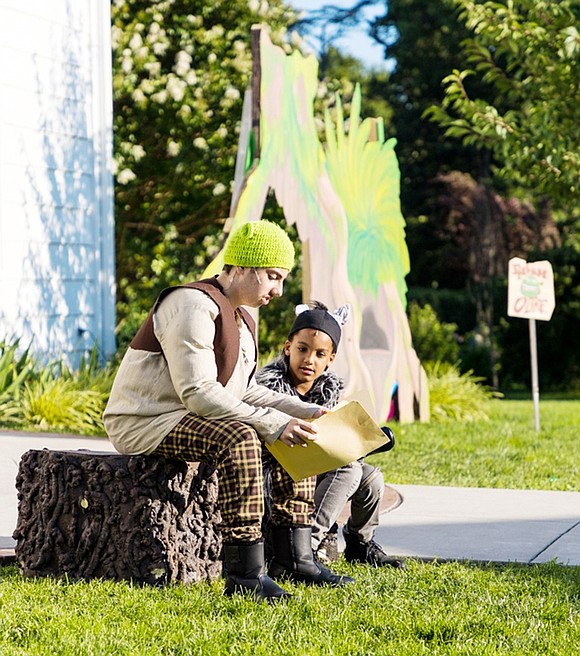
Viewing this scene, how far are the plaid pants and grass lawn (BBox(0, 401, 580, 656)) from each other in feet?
0.97

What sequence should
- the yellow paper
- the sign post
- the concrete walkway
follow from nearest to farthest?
the yellow paper, the concrete walkway, the sign post

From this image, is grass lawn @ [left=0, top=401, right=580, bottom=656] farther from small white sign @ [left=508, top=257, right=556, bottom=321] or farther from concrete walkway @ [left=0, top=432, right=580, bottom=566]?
small white sign @ [left=508, top=257, right=556, bottom=321]

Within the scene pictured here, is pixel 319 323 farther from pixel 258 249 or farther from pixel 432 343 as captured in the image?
pixel 432 343

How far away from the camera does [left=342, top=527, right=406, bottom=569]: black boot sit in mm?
5191

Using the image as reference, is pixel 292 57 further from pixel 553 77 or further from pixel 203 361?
pixel 203 361

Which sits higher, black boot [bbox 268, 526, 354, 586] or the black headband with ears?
the black headband with ears

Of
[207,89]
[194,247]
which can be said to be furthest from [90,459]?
[194,247]

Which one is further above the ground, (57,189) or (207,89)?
(207,89)

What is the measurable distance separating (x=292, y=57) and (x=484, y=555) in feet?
21.8

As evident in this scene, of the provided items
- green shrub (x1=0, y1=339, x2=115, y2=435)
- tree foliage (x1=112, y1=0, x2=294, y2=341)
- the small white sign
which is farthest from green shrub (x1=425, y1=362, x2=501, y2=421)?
tree foliage (x1=112, y1=0, x2=294, y2=341)

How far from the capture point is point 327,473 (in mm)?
5129

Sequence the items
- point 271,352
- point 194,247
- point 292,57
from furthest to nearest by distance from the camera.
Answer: point 194,247, point 271,352, point 292,57

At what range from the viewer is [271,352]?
1494 cm

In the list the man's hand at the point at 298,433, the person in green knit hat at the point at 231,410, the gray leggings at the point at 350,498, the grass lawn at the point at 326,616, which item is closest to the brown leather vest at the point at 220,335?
the person in green knit hat at the point at 231,410
